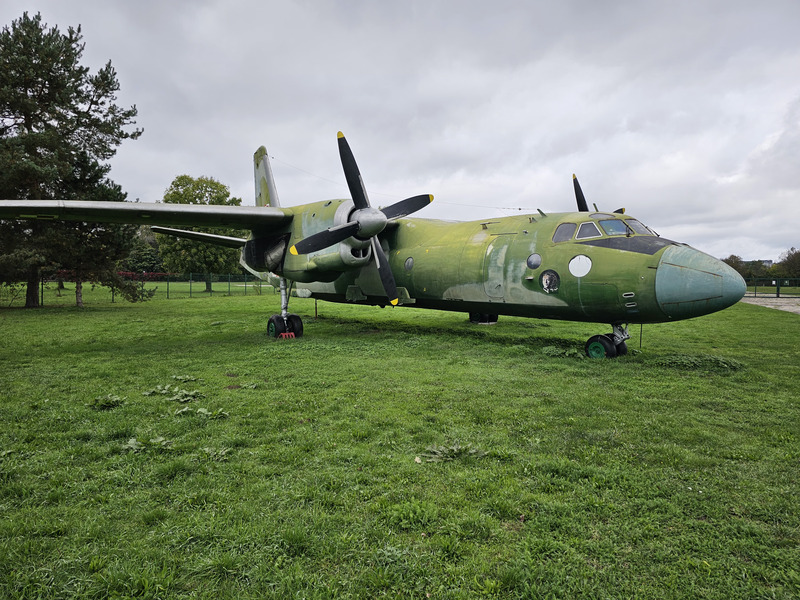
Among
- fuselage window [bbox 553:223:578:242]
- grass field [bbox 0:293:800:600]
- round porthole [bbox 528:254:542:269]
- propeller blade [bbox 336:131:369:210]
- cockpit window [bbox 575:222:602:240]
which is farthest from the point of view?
propeller blade [bbox 336:131:369:210]

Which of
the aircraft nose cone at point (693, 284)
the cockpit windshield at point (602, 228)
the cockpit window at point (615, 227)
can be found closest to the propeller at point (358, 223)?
the cockpit windshield at point (602, 228)

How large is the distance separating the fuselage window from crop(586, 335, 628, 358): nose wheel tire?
7.75 feet

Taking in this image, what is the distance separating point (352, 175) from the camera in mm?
11016

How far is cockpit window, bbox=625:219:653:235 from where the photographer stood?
359 inches

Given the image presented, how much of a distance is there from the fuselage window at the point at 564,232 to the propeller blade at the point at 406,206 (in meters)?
3.35

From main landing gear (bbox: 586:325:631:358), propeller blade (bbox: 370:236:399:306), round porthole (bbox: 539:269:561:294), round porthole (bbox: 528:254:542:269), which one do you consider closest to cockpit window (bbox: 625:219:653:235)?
round porthole (bbox: 539:269:561:294)

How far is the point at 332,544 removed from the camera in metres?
2.89

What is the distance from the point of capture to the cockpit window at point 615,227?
907 cm

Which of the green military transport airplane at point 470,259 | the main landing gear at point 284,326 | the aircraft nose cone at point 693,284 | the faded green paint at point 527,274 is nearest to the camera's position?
the aircraft nose cone at point 693,284

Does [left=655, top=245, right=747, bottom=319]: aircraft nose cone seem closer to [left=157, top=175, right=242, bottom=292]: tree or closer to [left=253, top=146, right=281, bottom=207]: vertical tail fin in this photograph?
[left=253, top=146, right=281, bottom=207]: vertical tail fin

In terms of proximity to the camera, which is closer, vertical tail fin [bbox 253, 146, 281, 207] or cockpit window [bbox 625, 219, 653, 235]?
cockpit window [bbox 625, 219, 653, 235]

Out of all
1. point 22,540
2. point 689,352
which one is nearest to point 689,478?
point 22,540

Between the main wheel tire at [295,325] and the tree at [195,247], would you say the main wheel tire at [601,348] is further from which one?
the tree at [195,247]

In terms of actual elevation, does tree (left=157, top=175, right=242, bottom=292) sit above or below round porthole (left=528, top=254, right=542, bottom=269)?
above
